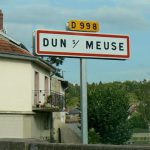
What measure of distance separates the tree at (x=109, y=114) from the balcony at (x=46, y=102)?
46.8ft

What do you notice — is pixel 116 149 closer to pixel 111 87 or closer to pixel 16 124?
pixel 16 124

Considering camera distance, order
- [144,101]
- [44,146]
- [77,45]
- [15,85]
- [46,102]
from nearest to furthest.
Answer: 1. [44,146]
2. [77,45]
3. [15,85]
4. [46,102]
5. [144,101]

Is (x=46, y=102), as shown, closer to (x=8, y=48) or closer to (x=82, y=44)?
(x=8, y=48)

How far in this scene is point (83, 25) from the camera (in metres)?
9.68

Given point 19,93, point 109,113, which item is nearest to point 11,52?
point 19,93

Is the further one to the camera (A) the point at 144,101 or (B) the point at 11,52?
(A) the point at 144,101

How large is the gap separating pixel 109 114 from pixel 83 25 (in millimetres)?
46764

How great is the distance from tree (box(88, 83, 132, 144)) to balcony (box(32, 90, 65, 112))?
1427 centimetres

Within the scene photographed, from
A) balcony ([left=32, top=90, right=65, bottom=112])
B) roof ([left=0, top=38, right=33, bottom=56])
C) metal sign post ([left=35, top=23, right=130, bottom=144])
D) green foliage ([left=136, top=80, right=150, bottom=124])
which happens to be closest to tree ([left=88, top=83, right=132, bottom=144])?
balcony ([left=32, top=90, right=65, bottom=112])

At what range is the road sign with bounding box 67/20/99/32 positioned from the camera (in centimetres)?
960

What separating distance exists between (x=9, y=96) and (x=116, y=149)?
2671 cm

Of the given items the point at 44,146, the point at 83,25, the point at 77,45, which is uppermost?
the point at 83,25

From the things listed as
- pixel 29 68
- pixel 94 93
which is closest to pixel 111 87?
pixel 94 93

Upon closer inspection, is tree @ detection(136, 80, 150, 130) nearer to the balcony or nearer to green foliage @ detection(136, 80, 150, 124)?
green foliage @ detection(136, 80, 150, 124)
